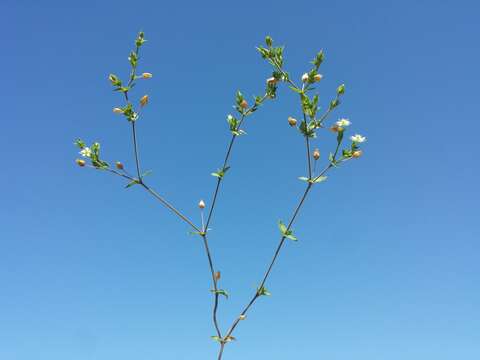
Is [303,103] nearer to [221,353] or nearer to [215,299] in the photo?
[215,299]

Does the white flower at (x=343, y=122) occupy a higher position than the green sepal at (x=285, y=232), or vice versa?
the white flower at (x=343, y=122)

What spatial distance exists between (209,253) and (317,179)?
4.04 feet

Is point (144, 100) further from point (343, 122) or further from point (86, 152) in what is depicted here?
point (343, 122)

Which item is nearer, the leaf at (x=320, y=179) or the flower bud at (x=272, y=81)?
the leaf at (x=320, y=179)

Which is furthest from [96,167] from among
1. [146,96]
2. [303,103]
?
[303,103]

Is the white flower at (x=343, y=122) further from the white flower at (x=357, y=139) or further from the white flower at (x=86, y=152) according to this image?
the white flower at (x=86, y=152)

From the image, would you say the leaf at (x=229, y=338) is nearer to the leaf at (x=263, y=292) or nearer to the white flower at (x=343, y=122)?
the leaf at (x=263, y=292)

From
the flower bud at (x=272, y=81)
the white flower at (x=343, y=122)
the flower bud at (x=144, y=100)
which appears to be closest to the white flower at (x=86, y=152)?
the flower bud at (x=144, y=100)

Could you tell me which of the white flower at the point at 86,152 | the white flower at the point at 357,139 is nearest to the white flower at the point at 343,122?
the white flower at the point at 357,139

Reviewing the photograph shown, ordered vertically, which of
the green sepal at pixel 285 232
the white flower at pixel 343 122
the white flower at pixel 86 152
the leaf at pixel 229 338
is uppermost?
the white flower at pixel 343 122

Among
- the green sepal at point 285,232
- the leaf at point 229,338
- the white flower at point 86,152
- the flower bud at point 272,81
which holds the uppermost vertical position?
the flower bud at point 272,81

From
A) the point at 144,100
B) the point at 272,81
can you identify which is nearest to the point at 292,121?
the point at 272,81

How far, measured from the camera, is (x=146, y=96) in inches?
182

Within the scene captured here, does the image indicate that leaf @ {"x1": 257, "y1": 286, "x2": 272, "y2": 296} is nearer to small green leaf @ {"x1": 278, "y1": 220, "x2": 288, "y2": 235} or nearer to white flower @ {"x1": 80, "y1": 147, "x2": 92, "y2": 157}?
small green leaf @ {"x1": 278, "y1": 220, "x2": 288, "y2": 235}
